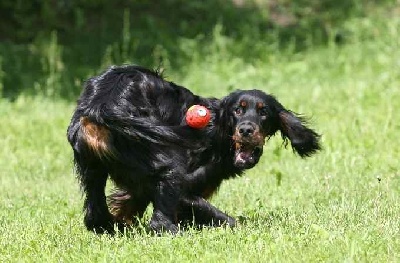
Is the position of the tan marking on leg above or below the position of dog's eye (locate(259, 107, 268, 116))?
below

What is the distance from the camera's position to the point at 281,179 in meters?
8.16

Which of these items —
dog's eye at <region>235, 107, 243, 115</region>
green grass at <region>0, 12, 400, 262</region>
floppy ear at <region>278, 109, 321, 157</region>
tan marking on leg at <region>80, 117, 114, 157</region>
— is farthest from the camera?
floppy ear at <region>278, 109, 321, 157</region>

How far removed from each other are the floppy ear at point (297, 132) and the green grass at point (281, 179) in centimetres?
46

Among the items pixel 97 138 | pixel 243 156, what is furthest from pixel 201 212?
pixel 97 138

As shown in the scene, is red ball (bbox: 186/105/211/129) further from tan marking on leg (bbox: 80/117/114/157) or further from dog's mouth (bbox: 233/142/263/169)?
tan marking on leg (bbox: 80/117/114/157)

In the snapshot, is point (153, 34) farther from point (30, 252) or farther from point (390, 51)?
point (30, 252)

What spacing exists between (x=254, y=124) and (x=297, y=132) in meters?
0.59

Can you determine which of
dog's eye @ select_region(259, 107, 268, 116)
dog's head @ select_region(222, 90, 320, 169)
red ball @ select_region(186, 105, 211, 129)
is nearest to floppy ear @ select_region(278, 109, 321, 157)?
dog's head @ select_region(222, 90, 320, 169)

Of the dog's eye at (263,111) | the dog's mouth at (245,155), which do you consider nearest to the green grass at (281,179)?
the dog's mouth at (245,155)

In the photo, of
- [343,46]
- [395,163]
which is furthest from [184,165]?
[343,46]

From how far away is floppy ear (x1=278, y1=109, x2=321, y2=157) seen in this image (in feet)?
22.3

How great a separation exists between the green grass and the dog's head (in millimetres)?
485

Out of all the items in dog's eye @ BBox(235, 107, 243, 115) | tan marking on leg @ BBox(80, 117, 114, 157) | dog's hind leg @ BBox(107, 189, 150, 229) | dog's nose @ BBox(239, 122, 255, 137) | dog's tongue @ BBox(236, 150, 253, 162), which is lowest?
dog's hind leg @ BBox(107, 189, 150, 229)

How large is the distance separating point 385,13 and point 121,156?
1149 cm
